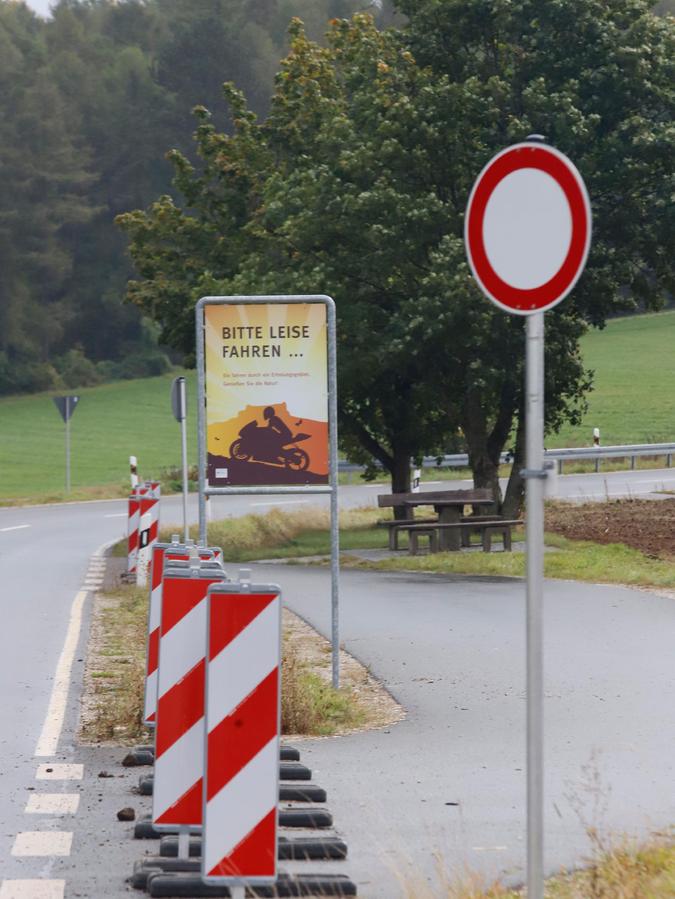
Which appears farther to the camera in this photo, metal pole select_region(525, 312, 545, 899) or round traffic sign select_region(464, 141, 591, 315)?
round traffic sign select_region(464, 141, 591, 315)

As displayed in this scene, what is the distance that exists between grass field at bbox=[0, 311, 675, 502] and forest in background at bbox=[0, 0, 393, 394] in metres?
4.12

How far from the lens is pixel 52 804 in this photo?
25.4 ft

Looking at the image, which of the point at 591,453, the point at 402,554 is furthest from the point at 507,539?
the point at 591,453

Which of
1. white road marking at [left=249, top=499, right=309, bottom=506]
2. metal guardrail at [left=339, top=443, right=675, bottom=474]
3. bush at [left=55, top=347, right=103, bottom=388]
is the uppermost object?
bush at [left=55, top=347, right=103, bottom=388]

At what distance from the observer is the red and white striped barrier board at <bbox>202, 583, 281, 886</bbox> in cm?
571

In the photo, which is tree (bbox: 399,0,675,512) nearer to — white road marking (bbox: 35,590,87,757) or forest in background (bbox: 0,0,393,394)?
white road marking (bbox: 35,590,87,757)

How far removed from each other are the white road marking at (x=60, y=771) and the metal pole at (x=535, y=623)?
12.2ft

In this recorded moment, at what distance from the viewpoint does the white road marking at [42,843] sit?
6809 millimetres

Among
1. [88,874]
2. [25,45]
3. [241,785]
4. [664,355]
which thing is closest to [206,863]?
[241,785]

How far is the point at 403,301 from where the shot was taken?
78.8 feet

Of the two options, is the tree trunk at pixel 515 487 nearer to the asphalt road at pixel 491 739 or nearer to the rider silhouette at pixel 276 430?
the asphalt road at pixel 491 739

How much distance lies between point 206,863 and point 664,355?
70765 millimetres

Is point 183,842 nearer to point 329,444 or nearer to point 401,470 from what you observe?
point 329,444

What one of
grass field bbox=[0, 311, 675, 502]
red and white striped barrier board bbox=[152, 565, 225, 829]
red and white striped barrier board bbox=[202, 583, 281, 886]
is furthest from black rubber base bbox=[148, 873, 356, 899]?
grass field bbox=[0, 311, 675, 502]
